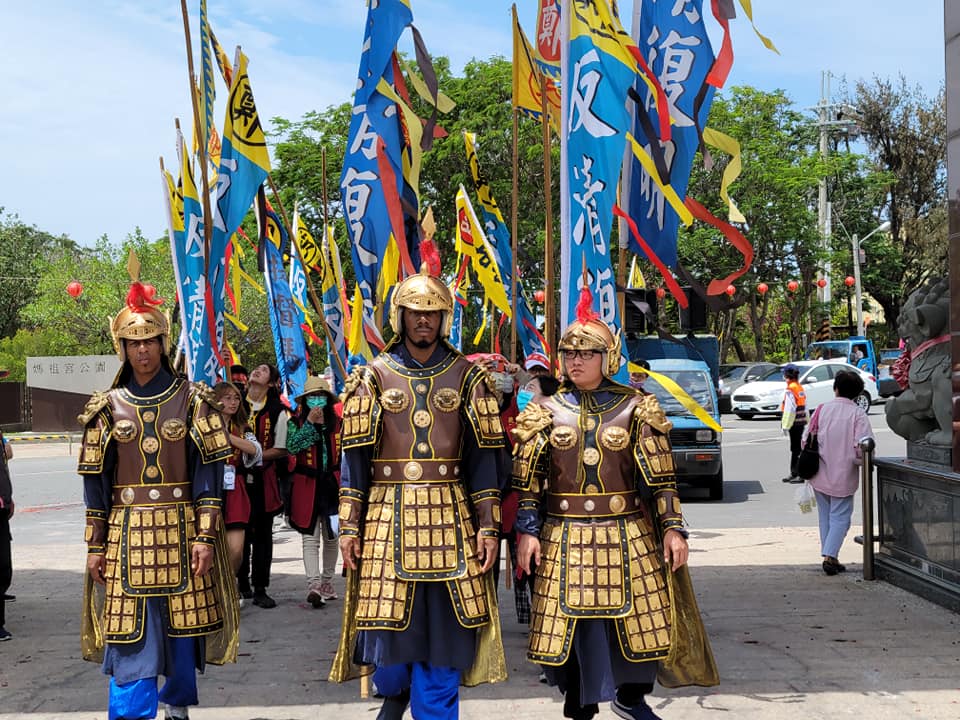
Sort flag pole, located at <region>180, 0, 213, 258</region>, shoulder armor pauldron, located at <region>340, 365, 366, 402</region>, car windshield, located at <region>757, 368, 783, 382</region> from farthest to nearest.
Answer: car windshield, located at <region>757, 368, 783, 382</region> < flag pole, located at <region>180, 0, 213, 258</region> < shoulder armor pauldron, located at <region>340, 365, 366, 402</region>

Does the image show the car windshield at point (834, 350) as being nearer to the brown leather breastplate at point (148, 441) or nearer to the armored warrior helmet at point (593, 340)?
the armored warrior helmet at point (593, 340)

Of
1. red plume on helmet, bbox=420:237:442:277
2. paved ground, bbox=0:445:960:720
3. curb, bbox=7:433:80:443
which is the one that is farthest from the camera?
curb, bbox=7:433:80:443

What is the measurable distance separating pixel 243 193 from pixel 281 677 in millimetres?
3292

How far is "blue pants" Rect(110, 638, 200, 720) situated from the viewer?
4.91 metres

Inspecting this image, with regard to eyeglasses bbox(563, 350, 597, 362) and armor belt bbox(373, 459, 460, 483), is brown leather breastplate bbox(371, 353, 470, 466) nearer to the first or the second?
armor belt bbox(373, 459, 460, 483)

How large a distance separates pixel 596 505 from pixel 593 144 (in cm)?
242

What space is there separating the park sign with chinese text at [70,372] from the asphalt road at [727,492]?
6679 millimetres

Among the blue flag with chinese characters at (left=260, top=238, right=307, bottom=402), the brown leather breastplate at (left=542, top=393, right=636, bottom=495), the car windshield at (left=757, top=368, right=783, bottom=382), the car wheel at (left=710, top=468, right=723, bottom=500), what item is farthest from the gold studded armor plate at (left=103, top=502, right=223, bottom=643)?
the car windshield at (left=757, top=368, right=783, bottom=382)

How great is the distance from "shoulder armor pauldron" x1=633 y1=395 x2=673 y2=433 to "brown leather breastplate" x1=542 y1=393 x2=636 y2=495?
1.6 inches

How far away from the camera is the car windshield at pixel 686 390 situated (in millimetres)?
15680

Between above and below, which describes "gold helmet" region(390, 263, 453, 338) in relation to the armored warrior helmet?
above

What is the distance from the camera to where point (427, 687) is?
482 cm

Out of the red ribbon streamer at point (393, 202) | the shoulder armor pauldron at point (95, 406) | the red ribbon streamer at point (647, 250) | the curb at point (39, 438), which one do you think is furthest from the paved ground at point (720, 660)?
the curb at point (39, 438)

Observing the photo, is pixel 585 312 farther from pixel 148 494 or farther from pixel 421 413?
pixel 148 494
